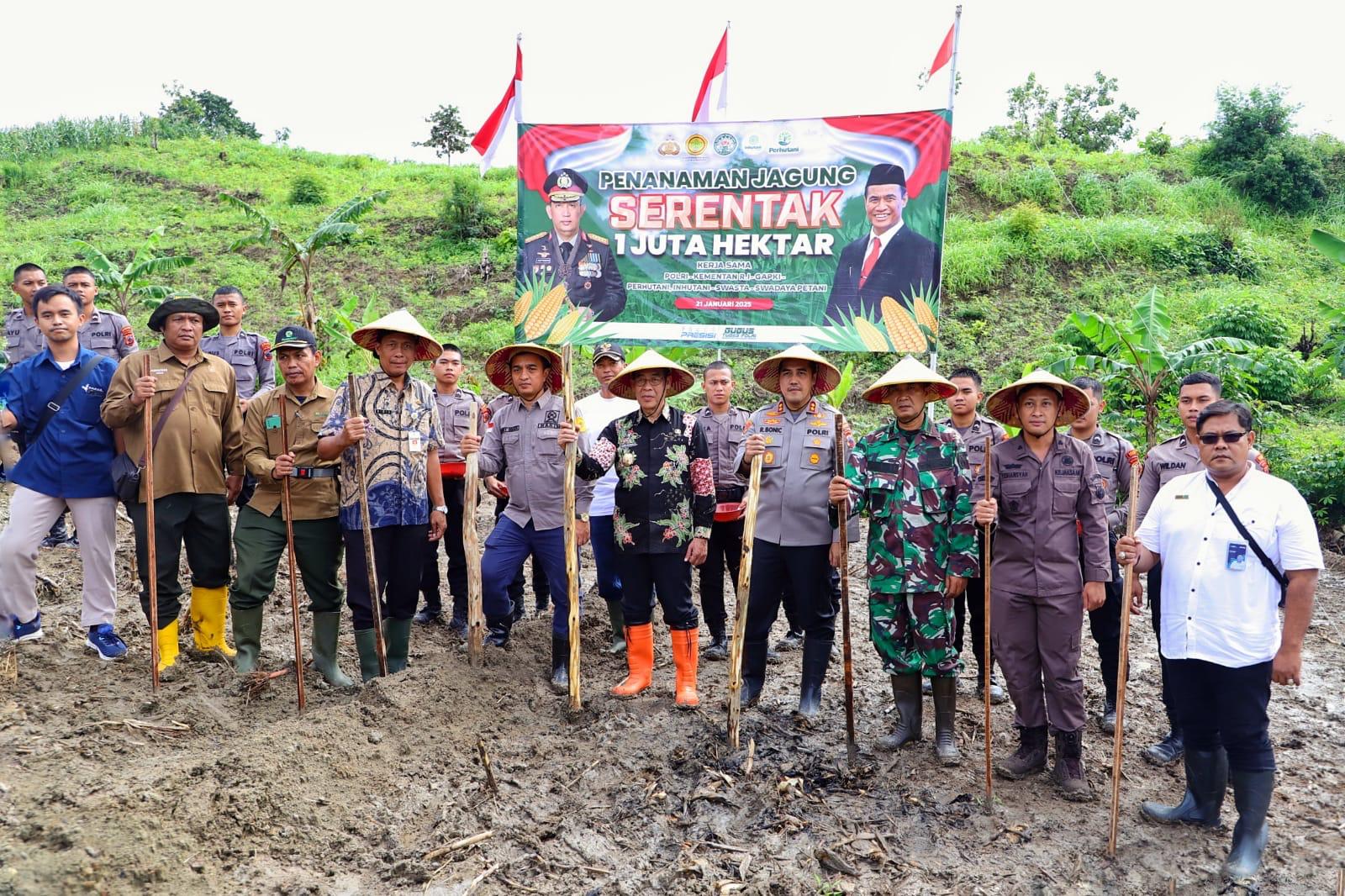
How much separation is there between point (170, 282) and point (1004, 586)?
1954 cm

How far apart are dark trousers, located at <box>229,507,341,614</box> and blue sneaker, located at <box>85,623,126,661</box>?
2.39ft

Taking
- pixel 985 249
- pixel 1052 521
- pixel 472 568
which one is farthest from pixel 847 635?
pixel 985 249

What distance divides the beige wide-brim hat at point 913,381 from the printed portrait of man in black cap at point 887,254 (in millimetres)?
3448

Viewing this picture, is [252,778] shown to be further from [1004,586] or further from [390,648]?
[1004,586]

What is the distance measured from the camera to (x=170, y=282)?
18922mm

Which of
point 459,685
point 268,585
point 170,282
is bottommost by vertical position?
point 459,685

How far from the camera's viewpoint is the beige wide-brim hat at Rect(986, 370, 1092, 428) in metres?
4.38

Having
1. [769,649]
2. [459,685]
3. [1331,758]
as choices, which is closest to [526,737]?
[459,685]

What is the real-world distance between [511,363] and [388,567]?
4.83 ft

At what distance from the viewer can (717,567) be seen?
6.19m

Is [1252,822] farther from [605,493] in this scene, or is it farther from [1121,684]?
[605,493]

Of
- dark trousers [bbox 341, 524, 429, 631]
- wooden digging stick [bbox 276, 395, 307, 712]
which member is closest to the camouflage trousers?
dark trousers [bbox 341, 524, 429, 631]

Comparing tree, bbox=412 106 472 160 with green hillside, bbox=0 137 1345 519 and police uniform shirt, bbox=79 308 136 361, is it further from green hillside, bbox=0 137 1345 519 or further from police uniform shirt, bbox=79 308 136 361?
police uniform shirt, bbox=79 308 136 361

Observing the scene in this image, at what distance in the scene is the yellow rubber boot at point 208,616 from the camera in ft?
17.6
